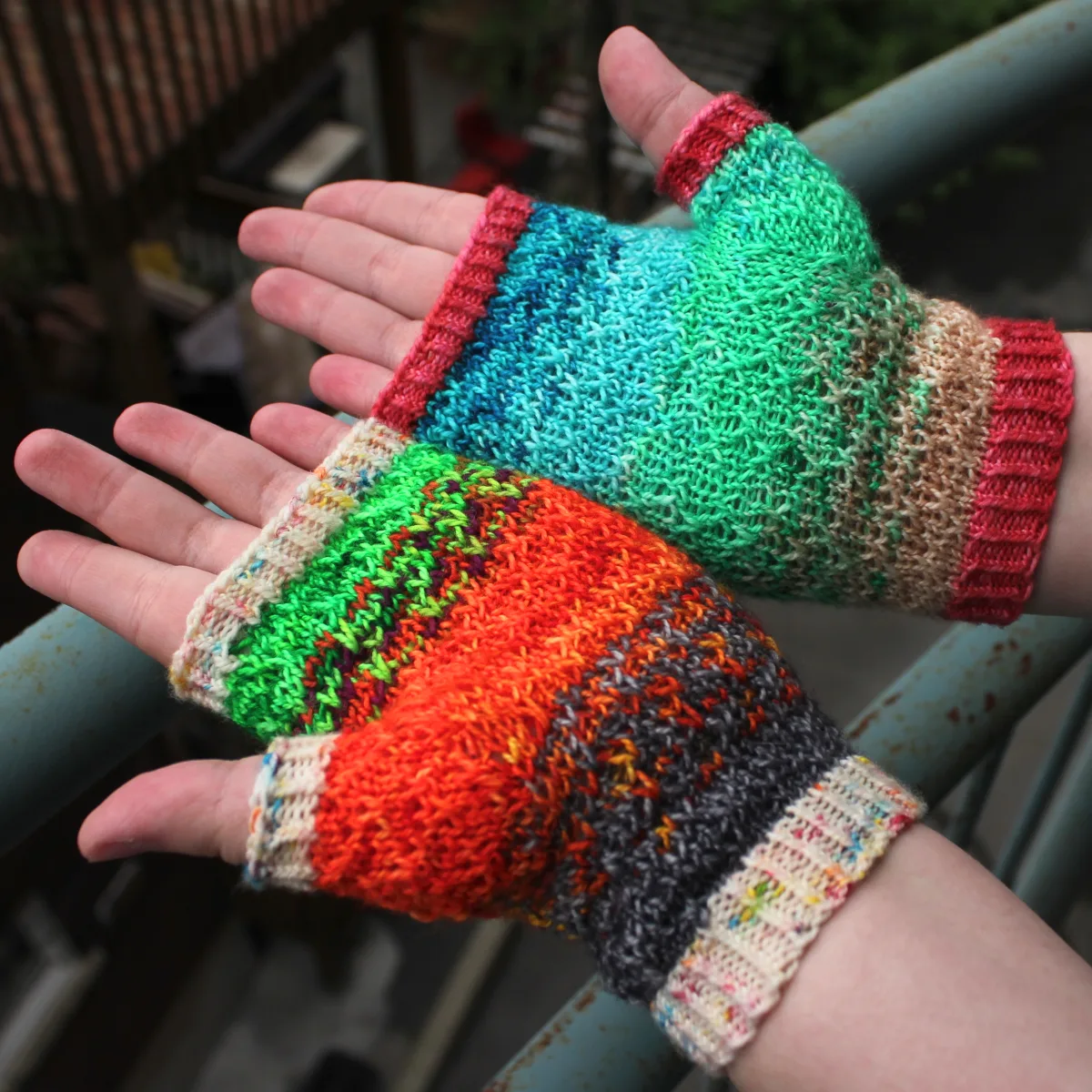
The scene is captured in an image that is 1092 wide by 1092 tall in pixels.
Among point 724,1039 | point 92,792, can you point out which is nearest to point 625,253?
point 724,1039

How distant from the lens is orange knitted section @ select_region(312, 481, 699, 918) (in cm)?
55

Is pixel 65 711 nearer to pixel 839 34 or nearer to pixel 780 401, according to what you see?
pixel 780 401

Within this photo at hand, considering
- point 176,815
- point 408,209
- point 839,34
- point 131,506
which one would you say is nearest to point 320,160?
point 839,34

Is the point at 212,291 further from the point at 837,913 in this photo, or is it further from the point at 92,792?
the point at 837,913

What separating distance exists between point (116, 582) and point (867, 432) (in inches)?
21.2

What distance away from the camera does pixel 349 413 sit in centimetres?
80

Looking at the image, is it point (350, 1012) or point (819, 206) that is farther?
point (350, 1012)

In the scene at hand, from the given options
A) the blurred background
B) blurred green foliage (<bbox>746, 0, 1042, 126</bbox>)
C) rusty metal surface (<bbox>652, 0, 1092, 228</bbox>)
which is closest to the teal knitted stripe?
rusty metal surface (<bbox>652, 0, 1092, 228</bbox>)

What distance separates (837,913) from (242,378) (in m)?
2.51

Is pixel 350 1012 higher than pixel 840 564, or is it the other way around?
pixel 840 564

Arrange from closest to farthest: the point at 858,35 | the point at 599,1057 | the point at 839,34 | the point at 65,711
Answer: the point at 65,711, the point at 599,1057, the point at 839,34, the point at 858,35

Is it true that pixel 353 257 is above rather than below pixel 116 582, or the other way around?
above

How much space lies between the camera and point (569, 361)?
0.78 m

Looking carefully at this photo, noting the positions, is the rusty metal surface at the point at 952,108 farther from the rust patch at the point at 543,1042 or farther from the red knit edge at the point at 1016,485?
the rust patch at the point at 543,1042
